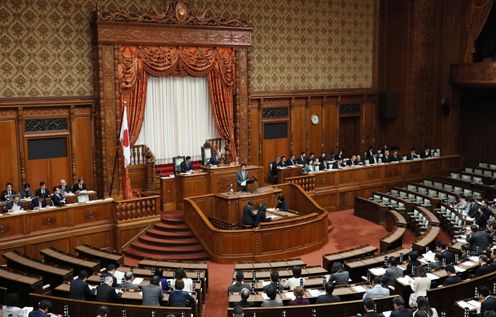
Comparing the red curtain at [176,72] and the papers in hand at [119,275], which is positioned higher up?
the red curtain at [176,72]

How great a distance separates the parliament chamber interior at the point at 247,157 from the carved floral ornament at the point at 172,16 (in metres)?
0.06

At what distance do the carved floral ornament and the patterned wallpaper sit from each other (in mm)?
343

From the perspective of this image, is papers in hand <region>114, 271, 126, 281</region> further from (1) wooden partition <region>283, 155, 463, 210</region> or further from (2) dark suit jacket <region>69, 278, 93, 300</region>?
(1) wooden partition <region>283, 155, 463, 210</region>

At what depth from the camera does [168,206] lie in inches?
620

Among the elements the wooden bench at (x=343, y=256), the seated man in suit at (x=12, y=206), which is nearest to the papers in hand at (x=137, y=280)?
the wooden bench at (x=343, y=256)

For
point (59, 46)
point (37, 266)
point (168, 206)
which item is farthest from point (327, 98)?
point (37, 266)

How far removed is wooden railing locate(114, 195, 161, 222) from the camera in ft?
46.7

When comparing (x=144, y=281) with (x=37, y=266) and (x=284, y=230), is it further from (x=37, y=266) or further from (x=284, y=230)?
(x=284, y=230)

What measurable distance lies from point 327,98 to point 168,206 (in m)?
8.55

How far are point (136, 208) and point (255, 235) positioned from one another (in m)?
3.29

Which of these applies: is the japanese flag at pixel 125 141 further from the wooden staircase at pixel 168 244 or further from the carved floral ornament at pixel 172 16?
the carved floral ornament at pixel 172 16

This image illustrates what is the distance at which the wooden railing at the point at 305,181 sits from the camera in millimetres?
17656

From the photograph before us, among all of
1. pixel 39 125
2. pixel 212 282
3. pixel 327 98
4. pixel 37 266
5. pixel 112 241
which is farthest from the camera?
pixel 327 98

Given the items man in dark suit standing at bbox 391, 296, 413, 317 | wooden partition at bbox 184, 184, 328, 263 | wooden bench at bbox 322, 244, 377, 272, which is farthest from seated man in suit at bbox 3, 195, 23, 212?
man in dark suit standing at bbox 391, 296, 413, 317
